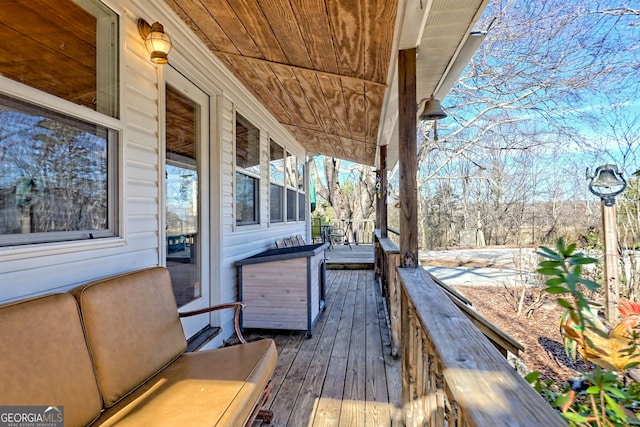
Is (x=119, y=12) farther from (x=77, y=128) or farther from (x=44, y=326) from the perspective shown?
(x=44, y=326)

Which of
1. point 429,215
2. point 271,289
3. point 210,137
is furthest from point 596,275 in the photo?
point 429,215

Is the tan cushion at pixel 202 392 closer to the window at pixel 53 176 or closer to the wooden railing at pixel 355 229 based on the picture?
the window at pixel 53 176

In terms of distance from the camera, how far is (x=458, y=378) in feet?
2.64

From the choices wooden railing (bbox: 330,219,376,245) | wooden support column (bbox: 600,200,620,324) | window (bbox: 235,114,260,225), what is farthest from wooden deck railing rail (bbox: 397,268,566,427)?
wooden railing (bbox: 330,219,376,245)

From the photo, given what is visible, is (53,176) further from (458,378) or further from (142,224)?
(458,378)

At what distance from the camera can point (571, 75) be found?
6.99 metres

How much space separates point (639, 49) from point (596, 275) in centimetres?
371

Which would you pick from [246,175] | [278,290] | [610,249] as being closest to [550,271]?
[278,290]

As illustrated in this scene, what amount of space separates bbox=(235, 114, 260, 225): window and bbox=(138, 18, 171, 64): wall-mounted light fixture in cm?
150

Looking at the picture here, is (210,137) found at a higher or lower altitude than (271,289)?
higher

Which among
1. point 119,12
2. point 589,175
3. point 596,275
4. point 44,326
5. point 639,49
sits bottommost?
point 596,275

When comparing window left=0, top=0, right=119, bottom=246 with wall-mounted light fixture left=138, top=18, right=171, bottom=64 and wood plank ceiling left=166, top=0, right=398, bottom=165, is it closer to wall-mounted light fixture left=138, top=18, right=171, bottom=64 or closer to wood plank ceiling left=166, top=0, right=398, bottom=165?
wall-mounted light fixture left=138, top=18, right=171, bottom=64

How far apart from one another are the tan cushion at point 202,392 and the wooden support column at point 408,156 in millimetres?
1218

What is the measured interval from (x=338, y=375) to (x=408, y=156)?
178 cm
